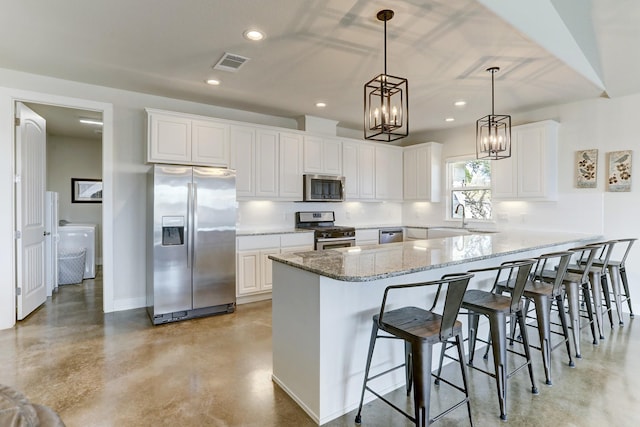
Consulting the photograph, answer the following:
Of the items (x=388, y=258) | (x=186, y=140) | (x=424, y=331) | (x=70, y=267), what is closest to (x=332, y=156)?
(x=186, y=140)

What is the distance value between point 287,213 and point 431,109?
2.60 m

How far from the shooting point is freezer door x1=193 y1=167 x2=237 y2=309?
3.88m

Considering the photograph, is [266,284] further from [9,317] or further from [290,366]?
[9,317]

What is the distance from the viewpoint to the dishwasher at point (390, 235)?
5691mm

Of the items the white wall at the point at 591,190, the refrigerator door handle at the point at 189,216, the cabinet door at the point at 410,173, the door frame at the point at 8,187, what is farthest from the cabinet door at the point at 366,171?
the door frame at the point at 8,187

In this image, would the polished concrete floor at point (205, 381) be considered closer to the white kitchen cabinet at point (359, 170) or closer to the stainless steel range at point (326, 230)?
the stainless steel range at point (326, 230)

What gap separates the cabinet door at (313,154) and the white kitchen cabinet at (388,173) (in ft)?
3.99

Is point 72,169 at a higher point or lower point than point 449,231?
higher

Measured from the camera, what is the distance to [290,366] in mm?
2285

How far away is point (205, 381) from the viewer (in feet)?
8.21

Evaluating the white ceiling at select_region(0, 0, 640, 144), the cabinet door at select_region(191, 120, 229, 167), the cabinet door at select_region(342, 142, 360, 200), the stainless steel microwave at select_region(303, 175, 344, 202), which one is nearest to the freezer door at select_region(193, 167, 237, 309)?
the cabinet door at select_region(191, 120, 229, 167)

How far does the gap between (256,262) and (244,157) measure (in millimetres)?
1409

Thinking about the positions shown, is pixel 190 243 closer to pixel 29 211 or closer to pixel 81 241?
pixel 29 211

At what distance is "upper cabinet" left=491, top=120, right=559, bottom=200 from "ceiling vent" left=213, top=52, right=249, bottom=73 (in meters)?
3.80
